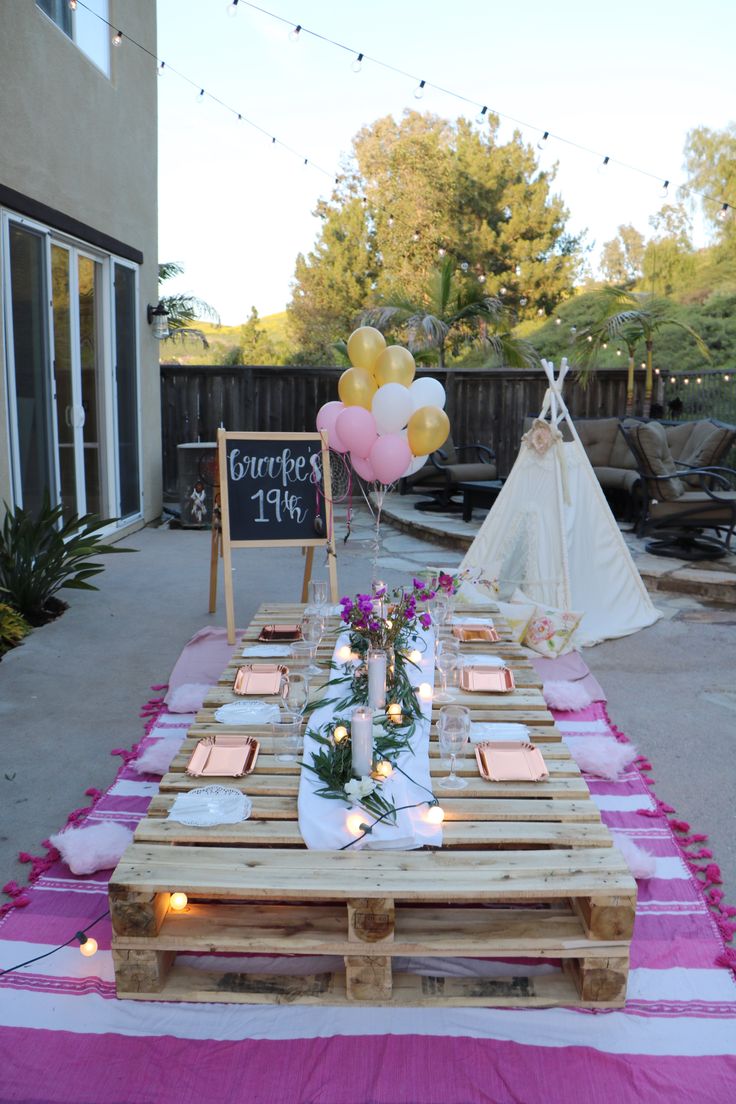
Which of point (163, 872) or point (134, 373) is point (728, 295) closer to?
point (134, 373)

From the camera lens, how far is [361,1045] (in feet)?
6.16

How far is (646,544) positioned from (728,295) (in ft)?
44.1

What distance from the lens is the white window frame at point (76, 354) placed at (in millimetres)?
5582

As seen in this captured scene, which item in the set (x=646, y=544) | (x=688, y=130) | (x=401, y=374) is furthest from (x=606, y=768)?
(x=688, y=130)

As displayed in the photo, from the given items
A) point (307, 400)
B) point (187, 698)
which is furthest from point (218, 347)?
point (187, 698)

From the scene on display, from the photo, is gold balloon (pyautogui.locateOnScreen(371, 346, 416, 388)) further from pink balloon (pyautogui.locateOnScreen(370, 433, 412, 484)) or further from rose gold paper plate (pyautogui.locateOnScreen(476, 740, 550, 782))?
rose gold paper plate (pyautogui.locateOnScreen(476, 740, 550, 782))

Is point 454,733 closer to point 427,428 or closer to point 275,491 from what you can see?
point 427,428

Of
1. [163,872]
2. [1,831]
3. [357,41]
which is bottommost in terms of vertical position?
[1,831]

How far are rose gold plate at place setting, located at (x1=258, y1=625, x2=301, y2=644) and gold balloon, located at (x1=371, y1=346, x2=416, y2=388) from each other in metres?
1.38

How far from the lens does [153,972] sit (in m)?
1.95

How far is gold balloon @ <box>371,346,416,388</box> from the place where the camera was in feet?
13.9

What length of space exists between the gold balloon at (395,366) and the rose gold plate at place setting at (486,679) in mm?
1704

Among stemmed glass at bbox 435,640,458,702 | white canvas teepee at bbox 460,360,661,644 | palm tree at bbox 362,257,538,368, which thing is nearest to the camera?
stemmed glass at bbox 435,640,458,702

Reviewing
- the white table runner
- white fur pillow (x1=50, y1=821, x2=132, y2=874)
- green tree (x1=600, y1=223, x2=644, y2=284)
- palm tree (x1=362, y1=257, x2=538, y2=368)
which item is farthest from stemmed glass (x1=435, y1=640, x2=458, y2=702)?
green tree (x1=600, y1=223, x2=644, y2=284)
